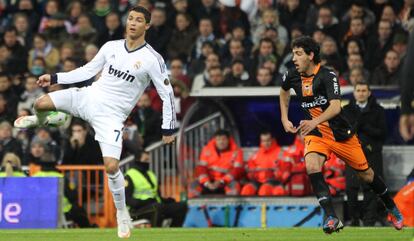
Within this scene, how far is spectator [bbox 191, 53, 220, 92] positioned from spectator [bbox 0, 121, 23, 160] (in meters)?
3.25

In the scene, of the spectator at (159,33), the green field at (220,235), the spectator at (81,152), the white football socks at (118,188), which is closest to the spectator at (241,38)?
the spectator at (159,33)

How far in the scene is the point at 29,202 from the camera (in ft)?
59.2

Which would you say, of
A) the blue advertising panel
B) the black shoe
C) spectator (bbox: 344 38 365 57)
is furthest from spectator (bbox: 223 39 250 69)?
the black shoe

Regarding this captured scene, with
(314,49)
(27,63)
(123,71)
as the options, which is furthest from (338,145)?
(27,63)

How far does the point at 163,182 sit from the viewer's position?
2136 centimetres

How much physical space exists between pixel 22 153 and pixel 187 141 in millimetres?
2870

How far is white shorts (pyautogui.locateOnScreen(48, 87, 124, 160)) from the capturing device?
45.7 ft

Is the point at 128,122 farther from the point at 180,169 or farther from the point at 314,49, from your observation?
the point at 314,49

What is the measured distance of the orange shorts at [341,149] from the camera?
1416 centimetres

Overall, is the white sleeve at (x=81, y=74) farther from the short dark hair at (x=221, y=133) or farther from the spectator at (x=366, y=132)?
the short dark hair at (x=221, y=133)

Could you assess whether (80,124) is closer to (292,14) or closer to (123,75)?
(292,14)

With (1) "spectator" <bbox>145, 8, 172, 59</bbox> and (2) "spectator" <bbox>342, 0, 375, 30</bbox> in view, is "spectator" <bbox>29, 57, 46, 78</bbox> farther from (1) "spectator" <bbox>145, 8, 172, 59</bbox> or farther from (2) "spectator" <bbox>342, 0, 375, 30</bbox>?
(2) "spectator" <bbox>342, 0, 375, 30</bbox>

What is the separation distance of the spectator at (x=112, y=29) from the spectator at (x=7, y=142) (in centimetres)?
373

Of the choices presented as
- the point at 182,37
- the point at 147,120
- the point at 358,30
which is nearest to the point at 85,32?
the point at 182,37
